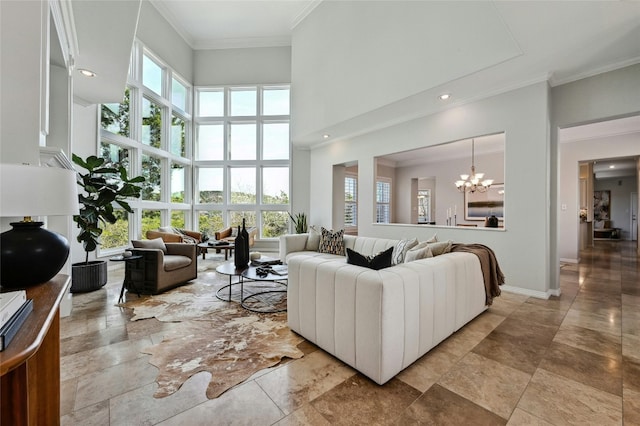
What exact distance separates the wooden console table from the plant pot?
298 centimetres

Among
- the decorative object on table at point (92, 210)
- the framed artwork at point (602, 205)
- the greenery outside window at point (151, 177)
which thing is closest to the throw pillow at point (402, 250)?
the decorative object on table at point (92, 210)

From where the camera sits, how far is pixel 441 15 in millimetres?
3258

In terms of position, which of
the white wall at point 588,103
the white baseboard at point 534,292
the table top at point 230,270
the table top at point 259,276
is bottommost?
the white baseboard at point 534,292

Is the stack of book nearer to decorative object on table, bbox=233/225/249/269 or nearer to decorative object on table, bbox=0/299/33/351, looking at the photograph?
decorative object on table, bbox=0/299/33/351

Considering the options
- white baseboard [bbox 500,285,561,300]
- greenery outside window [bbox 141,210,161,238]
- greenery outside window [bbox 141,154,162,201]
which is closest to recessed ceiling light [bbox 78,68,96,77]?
greenery outside window [bbox 141,154,162,201]

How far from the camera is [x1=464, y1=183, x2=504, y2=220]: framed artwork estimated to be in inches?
296

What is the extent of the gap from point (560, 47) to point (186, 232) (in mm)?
7004

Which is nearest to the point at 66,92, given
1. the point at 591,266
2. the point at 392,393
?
the point at 392,393

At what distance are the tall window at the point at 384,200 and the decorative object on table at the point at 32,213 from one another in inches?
327

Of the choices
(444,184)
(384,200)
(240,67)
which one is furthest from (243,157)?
(444,184)

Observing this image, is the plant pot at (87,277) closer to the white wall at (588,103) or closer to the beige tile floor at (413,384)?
the beige tile floor at (413,384)

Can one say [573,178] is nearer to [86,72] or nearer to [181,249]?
[181,249]

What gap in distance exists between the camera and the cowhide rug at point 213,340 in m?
1.83

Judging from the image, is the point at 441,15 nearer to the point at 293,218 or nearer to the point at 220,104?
the point at 293,218
